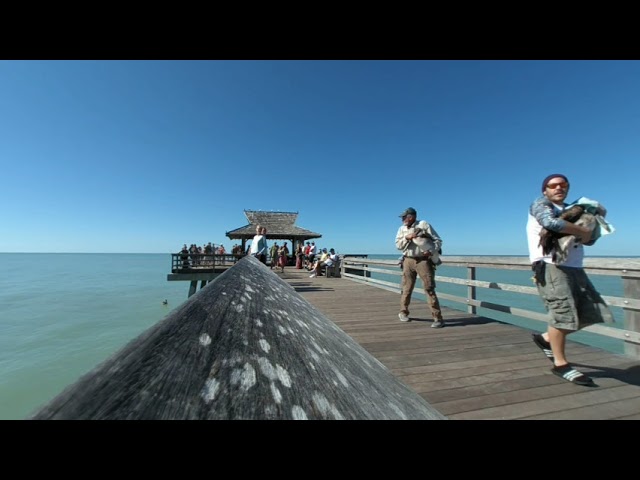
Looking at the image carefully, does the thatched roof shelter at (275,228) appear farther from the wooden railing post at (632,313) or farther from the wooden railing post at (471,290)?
the wooden railing post at (632,313)

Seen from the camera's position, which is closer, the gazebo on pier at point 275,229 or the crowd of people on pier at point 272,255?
the crowd of people on pier at point 272,255

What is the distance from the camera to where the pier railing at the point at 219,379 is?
35cm

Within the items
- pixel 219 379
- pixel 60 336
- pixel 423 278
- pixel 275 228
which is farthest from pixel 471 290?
pixel 60 336

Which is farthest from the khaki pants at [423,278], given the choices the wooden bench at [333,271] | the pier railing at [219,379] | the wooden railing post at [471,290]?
the wooden bench at [333,271]

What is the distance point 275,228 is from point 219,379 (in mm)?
22498

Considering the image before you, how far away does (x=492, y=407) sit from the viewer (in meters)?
2.12

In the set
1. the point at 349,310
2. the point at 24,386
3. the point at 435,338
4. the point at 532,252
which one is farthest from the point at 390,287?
the point at 24,386

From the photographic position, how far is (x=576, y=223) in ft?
7.70

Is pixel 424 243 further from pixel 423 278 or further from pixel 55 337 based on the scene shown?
pixel 55 337

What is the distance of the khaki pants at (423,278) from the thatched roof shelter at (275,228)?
16774 mm

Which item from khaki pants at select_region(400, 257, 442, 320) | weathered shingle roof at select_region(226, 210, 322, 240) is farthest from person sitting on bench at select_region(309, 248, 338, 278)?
khaki pants at select_region(400, 257, 442, 320)

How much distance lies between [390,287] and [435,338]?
4786 millimetres
